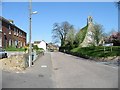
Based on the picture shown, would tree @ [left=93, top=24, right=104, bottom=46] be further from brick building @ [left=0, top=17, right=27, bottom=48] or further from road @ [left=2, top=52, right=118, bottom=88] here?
road @ [left=2, top=52, right=118, bottom=88]

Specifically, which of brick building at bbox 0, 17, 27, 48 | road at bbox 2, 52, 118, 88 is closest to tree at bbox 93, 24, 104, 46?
brick building at bbox 0, 17, 27, 48

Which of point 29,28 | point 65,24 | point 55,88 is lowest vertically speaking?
point 55,88

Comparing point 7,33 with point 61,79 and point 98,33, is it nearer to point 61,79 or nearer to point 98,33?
point 98,33

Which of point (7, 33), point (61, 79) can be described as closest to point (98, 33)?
point (7, 33)

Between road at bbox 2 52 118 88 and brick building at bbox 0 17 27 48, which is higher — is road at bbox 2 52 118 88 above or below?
below

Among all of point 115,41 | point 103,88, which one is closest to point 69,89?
point 103,88

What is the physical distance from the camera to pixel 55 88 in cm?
1150

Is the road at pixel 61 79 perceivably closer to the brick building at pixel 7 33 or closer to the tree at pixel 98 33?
the brick building at pixel 7 33

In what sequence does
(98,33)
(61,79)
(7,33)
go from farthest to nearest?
(98,33)
(7,33)
(61,79)

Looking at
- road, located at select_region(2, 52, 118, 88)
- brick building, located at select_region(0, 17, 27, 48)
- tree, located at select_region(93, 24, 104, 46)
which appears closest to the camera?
road, located at select_region(2, 52, 118, 88)

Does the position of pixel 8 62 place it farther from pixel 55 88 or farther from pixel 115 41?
pixel 115 41

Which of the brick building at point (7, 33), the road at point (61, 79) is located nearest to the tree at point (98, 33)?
the brick building at point (7, 33)

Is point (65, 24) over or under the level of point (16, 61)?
over

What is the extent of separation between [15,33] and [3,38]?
512 inches
